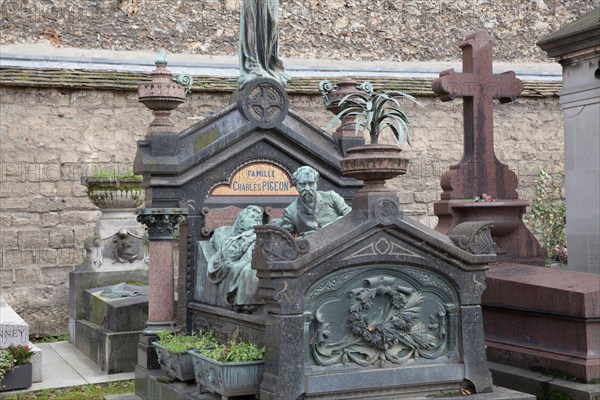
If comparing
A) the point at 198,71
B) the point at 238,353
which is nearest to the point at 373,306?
the point at 238,353

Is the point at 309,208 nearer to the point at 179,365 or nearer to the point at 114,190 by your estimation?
the point at 179,365

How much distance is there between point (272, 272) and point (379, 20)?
37.6 ft

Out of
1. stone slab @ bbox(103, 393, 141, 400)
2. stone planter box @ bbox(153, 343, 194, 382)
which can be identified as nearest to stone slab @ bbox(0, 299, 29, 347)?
stone slab @ bbox(103, 393, 141, 400)

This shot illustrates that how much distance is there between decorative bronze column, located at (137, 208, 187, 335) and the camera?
789cm

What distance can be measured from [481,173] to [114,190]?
4.74 meters

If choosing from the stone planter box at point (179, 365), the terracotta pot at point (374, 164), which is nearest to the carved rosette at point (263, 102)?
the terracotta pot at point (374, 164)

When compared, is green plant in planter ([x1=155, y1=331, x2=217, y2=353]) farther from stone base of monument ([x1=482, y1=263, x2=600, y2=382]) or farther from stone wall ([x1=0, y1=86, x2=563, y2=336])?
stone wall ([x1=0, y1=86, x2=563, y2=336])

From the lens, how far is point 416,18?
1684 cm

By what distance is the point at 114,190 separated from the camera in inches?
454

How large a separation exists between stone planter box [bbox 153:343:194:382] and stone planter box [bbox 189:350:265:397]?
2.11ft

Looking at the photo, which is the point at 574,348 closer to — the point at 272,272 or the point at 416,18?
the point at 272,272

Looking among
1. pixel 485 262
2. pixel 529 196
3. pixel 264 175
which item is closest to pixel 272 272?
pixel 485 262

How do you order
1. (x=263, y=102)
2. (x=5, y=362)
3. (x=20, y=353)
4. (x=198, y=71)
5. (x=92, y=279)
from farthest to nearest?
(x=198, y=71) < (x=92, y=279) < (x=20, y=353) < (x=5, y=362) < (x=263, y=102)

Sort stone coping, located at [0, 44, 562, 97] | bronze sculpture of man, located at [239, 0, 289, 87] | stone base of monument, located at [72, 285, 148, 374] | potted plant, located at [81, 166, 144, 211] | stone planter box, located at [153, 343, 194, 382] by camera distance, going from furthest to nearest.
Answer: stone coping, located at [0, 44, 562, 97], potted plant, located at [81, 166, 144, 211], stone base of monument, located at [72, 285, 148, 374], bronze sculpture of man, located at [239, 0, 289, 87], stone planter box, located at [153, 343, 194, 382]
